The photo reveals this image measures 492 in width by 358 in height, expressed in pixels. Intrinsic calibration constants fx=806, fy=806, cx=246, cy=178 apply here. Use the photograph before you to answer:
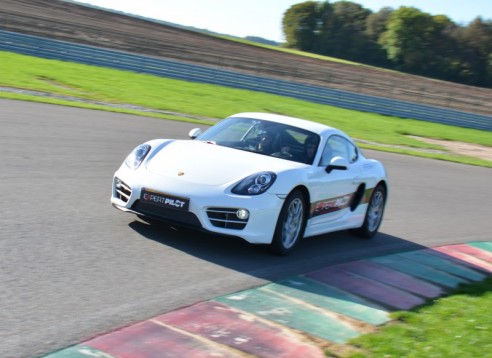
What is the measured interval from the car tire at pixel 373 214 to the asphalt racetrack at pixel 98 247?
0.41 ft

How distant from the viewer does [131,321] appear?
520 centimetres

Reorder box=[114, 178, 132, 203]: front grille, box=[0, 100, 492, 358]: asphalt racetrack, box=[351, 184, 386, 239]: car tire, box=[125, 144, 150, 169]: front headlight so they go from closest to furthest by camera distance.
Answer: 1. box=[0, 100, 492, 358]: asphalt racetrack
2. box=[114, 178, 132, 203]: front grille
3. box=[125, 144, 150, 169]: front headlight
4. box=[351, 184, 386, 239]: car tire

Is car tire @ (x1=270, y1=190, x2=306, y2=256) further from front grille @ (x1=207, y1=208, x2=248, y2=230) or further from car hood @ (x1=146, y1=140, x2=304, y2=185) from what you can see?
front grille @ (x1=207, y1=208, x2=248, y2=230)

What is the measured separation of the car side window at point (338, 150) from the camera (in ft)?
28.6

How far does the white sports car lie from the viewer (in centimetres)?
735

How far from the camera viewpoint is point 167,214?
24.3 feet

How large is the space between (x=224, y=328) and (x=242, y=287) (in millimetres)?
1179

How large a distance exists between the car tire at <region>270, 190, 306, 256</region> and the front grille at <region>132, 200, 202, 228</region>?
2.71ft

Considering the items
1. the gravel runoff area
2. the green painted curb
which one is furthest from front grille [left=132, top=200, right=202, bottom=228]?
the gravel runoff area

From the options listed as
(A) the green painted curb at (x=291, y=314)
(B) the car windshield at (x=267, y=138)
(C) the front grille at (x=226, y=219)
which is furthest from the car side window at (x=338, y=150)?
(A) the green painted curb at (x=291, y=314)

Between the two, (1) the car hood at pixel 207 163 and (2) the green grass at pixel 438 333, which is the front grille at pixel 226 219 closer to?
(1) the car hood at pixel 207 163

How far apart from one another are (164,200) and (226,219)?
600 millimetres

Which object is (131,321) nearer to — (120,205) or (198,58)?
(120,205)

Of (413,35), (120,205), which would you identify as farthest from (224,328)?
(413,35)
